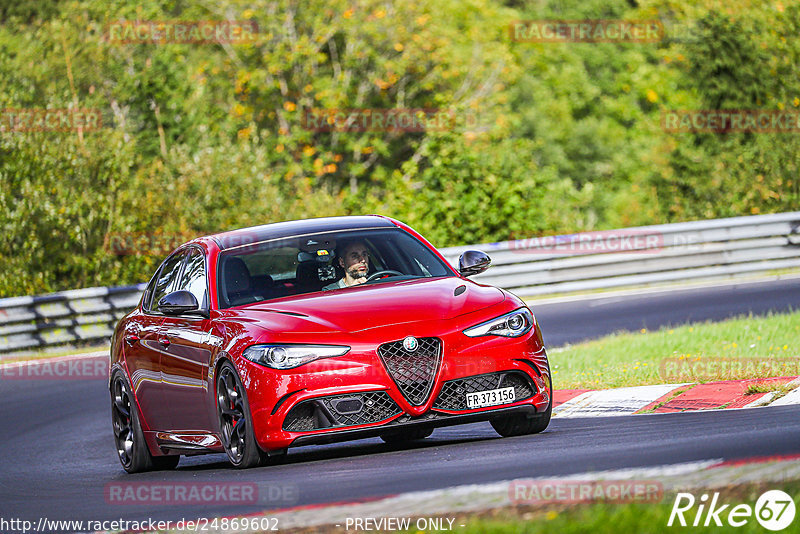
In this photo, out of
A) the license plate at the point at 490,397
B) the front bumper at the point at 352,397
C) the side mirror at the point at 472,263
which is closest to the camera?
the front bumper at the point at 352,397

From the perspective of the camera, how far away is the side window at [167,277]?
10.2m

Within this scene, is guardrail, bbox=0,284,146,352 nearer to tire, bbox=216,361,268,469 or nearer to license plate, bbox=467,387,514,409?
tire, bbox=216,361,268,469

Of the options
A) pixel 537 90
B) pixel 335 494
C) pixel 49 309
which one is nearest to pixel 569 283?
pixel 49 309

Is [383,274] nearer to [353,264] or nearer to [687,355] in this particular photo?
[353,264]

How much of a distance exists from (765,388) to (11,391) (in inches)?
377

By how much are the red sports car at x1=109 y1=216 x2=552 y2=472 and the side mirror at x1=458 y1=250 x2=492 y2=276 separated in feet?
0.05

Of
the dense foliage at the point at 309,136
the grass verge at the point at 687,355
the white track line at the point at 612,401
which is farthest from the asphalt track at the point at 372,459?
the dense foliage at the point at 309,136

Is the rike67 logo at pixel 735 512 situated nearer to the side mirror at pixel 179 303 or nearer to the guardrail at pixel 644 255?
the side mirror at pixel 179 303

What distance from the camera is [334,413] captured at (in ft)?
26.4

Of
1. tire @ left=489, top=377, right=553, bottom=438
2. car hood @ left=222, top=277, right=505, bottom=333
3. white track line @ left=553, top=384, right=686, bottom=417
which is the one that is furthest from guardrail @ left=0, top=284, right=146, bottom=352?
tire @ left=489, top=377, right=553, bottom=438

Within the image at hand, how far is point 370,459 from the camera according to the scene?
8.52 m

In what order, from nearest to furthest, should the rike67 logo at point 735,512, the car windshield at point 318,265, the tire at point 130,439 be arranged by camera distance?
the rike67 logo at point 735,512
the car windshield at point 318,265
the tire at point 130,439

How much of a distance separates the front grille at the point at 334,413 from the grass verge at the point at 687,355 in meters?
3.62

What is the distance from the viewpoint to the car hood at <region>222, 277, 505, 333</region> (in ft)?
26.7
